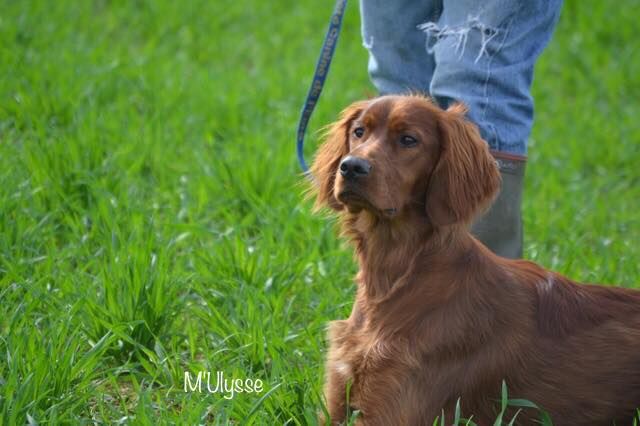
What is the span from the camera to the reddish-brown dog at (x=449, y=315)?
2.48 metres

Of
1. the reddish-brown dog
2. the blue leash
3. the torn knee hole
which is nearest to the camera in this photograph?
the reddish-brown dog

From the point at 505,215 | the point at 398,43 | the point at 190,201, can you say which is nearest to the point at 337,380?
the point at 505,215

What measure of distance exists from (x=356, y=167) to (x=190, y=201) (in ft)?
5.98

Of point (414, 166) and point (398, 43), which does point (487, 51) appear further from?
point (414, 166)

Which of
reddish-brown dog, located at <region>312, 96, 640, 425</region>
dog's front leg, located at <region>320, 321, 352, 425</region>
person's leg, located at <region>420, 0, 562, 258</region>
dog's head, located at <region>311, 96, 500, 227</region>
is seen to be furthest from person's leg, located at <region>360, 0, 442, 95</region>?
dog's front leg, located at <region>320, 321, 352, 425</region>

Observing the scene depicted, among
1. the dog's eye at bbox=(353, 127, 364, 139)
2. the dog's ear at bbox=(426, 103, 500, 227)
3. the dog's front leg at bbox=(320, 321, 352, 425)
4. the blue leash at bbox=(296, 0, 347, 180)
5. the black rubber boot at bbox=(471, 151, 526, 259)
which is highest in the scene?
the blue leash at bbox=(296, 0, 347, 180)

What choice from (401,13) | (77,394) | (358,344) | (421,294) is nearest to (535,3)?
(401,13)

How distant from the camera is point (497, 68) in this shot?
302 cm

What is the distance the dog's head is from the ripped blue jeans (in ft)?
0.96

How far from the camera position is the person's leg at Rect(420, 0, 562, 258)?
9.79 feet

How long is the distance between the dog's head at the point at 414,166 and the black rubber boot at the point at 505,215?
0.40m

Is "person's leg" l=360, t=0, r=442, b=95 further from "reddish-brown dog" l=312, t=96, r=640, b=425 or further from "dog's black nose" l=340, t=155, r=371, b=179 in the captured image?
"dog's black nose" l=340, t=155, r=371, b=179

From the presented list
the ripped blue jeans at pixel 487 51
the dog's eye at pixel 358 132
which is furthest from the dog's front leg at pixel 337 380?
the ripped blue jeans at pixel 487 51

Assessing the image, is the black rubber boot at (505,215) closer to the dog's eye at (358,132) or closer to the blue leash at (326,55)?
the dog's eye at (358,132)
